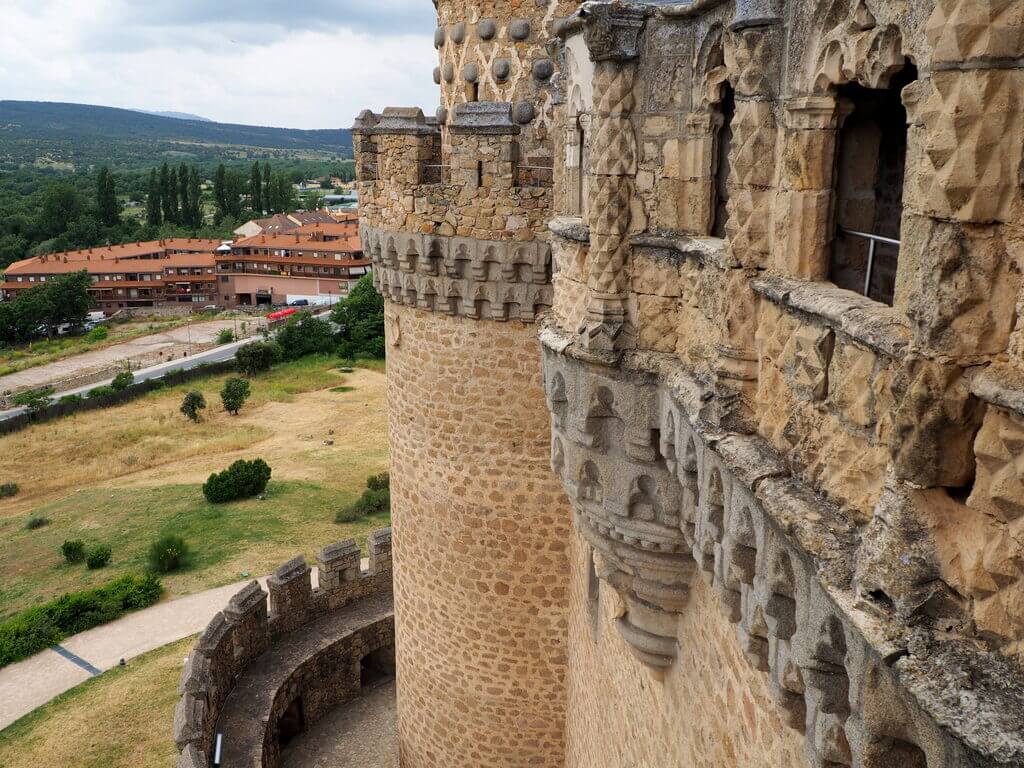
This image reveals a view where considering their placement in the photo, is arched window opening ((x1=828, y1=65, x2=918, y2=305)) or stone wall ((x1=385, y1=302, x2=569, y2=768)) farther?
stone wall ((x1=385, y1=302, x2=569, y2=768))

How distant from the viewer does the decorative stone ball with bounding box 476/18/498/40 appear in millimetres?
8438

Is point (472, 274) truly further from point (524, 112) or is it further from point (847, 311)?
point (847, 311)

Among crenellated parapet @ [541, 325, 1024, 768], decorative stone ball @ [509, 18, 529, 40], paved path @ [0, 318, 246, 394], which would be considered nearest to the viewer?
crenellated parapet @ [541, 325, 1024, 768]

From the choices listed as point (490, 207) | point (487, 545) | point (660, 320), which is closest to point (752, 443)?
point (660, 320)

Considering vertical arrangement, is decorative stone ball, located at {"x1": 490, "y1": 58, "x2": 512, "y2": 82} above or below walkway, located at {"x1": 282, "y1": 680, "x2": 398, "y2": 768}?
above

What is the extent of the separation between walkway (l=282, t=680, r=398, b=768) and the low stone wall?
0.31 meters

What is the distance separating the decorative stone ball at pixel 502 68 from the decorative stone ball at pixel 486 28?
233 mm

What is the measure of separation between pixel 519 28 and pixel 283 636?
10.3 meters

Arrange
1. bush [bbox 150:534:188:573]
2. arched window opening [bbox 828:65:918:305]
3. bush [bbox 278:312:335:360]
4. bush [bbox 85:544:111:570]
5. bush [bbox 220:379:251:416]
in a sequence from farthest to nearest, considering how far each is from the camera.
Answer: bush [bbox 278:312:335:360] → bush [bbox 220:379:251:416] → bush [bbox 85:544:111:570] → bush [bbox 150:534:188:573] → arched window opening [bbox 828:65:918:305]

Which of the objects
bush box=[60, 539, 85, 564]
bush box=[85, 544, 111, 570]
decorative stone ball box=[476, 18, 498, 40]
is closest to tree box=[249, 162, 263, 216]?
bush box=[60, 539, 85, 564]

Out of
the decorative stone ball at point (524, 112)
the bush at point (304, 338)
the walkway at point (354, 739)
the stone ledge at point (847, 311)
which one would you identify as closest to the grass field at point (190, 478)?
the bush at point (304, 338)

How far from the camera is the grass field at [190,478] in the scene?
21.7 metres

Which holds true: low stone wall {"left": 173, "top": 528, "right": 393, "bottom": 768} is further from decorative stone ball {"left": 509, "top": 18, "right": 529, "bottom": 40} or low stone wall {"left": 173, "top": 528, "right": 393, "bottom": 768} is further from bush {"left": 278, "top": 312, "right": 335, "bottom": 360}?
bush {"left": 278, "top": 312, "right": 335, "bottom": 360}

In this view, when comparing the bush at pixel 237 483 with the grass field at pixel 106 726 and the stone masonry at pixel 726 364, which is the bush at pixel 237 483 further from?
the stone masonry at pixel 726 364
